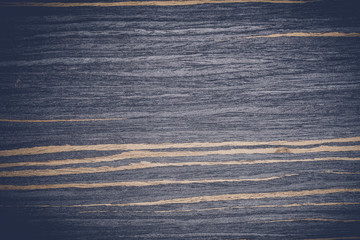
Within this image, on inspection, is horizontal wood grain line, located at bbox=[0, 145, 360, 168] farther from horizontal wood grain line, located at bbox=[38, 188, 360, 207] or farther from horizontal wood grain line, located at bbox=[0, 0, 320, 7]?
horizontal wood grain line, located at bbox=[0, 0, 320, 7]

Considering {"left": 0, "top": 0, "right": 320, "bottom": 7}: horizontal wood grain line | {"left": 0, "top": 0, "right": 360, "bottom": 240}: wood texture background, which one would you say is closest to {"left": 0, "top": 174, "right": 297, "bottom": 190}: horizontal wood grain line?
{"left": 0, "top": 0, "right": 360, "bottom": 240}: wood texture background

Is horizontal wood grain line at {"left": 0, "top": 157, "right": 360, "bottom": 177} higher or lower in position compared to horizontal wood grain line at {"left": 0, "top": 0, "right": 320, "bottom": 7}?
lower

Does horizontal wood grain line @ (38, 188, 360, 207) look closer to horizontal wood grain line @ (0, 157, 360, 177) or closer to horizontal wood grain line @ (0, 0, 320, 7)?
horizontal wood grain line @ (0, 157, 360, 177)

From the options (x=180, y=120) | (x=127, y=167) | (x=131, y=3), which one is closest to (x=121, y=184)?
(x=127, y=167)

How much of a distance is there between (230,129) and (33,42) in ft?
1.38

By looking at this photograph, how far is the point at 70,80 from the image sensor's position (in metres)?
0.37

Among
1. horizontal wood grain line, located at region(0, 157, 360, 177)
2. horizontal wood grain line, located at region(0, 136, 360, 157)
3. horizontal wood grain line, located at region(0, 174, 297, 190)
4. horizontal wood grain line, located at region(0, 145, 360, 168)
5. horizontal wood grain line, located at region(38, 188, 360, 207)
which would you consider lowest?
horizontal wood grain line, located at region(38, 188, 360, 207)

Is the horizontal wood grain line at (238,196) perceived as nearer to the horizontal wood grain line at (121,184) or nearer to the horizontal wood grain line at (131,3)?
the horizontal wood grain line at (121,184)

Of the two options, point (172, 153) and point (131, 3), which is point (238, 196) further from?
point (131, 3)

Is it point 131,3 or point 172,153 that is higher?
point 131,3

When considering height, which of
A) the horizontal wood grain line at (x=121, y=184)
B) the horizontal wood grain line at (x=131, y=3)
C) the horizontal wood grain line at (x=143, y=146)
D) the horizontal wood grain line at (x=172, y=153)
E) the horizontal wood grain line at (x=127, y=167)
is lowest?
the horizontal wood grain line at (x=121, y=184)

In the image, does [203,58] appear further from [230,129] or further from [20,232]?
[20,232]

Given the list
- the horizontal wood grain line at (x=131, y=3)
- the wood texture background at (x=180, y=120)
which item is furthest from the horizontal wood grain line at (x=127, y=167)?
the horizontal wood grain line at (x=131, y=3)

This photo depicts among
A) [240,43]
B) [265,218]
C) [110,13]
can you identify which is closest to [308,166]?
[265,218]
